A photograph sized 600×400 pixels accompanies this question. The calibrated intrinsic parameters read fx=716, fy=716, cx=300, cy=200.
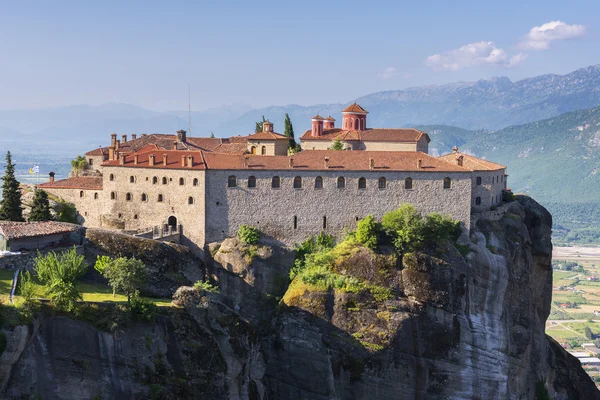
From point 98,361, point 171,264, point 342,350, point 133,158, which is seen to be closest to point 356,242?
point 342,350

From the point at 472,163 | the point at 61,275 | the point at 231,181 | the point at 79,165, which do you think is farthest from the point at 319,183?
the point at 79,165

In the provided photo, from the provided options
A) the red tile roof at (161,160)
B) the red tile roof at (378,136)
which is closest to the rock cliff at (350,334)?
the red tile roof at (161,160)

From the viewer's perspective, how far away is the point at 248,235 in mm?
61062

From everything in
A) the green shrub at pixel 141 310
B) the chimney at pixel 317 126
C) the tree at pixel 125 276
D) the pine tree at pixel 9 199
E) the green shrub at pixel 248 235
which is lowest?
the green shrub at pixel 141 310

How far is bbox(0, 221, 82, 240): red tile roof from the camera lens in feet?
153

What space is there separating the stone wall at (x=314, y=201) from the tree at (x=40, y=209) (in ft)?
42.9

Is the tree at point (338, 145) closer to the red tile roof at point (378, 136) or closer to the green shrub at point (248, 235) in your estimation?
the red tile roof at point (378, 136)

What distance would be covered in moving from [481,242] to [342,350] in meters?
17.1

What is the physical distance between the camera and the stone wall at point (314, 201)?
61.2 metres

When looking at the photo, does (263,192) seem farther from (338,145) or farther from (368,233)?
(338,145)

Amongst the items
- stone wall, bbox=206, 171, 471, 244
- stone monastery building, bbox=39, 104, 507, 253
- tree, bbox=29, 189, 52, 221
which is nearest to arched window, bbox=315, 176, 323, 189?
stone monastery building, bbox=39, 104, 507, 253

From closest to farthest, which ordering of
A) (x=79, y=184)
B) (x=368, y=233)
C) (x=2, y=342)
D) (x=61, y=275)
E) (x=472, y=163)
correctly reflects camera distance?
(x=2, y=342)
(x=61, y=275)
(x=368, y=233)
(x=79, y=184)
(x=472, y=163)

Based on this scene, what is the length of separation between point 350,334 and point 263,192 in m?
14.2

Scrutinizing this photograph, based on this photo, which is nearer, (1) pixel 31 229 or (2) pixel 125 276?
(2) pixel 125 276
